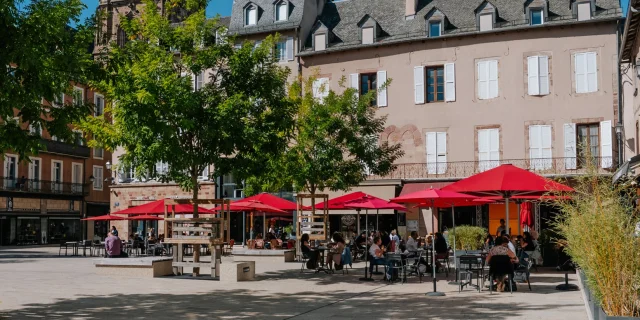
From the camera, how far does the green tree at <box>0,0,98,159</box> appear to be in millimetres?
7988

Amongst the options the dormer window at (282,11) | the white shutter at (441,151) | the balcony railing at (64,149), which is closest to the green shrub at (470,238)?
the white shutter at (441,151)

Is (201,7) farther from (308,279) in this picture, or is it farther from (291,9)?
(291,9)

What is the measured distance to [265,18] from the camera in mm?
Answer: 36656

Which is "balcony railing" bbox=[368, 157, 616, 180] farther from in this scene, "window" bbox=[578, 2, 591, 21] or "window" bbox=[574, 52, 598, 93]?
"window" bbox=[578, 2, 591, 21]

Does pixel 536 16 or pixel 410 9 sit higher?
pixel 410 9

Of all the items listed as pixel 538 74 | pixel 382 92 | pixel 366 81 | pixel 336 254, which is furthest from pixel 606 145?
pixel 336 254

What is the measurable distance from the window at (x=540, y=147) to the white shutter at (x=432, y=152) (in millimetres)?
4172

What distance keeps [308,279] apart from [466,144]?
16965 millimetres

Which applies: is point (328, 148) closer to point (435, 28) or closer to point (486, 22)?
point (435, 28)

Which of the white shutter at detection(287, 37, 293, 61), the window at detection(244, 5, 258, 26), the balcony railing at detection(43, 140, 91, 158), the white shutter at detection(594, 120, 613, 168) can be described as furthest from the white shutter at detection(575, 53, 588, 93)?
the balcony railing at detection(43, 140, 91, 158)

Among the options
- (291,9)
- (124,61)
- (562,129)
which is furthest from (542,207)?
(124,61)

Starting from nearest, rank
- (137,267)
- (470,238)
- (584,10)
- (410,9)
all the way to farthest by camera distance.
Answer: (137,267), (470,238), (584,10), (410,9)

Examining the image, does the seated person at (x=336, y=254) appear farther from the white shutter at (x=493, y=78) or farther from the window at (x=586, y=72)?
the window at (x=586, y=72)

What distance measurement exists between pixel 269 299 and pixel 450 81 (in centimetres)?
2147
